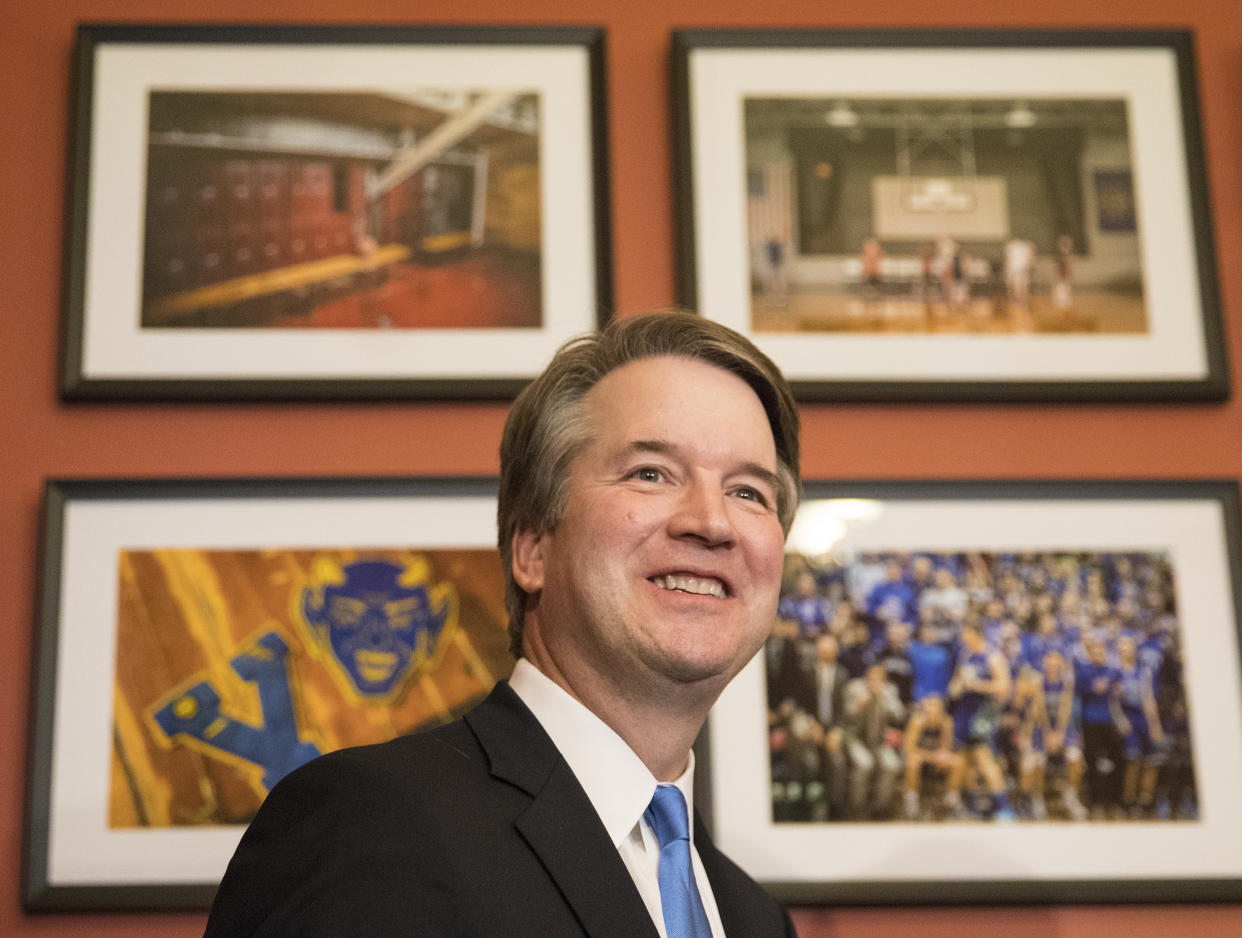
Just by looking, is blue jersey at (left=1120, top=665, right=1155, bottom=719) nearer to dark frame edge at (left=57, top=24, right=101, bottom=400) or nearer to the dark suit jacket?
the dark suit jacket

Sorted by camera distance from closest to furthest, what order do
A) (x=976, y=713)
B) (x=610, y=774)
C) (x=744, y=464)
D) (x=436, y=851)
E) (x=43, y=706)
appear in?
(x=436, y=851), (x=610, y=774), (x=744, y=464), (x=43, y=706), (x=976, y=713)

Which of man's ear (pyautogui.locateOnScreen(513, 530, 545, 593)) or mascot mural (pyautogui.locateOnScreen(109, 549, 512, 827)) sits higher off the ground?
man's ear (pyautogui.locateOnScreen(513, 530, 545, 593))

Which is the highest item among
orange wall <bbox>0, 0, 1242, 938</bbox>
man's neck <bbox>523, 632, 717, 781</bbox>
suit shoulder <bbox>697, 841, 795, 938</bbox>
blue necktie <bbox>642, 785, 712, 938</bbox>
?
orange wall <bbox>0, 0, 1242, 938</bbox>

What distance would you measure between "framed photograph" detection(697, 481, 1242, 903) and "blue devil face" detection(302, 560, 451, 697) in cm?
49

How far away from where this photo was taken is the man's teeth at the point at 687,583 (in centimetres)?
163

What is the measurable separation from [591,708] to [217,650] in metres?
0.81

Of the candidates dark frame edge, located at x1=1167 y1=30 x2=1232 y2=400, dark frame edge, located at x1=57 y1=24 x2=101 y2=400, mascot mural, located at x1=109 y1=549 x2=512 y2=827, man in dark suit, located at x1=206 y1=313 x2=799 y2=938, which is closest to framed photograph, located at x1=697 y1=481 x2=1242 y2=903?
dark frame edge, located at x1=1167 y1=30 x2=1232 y2=400

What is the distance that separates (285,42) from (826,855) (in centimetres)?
169

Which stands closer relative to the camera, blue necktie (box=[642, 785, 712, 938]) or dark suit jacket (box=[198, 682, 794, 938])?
dark suit jacket (box=[198, 682, 794, 938])

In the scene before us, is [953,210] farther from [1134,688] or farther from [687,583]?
[687,583]

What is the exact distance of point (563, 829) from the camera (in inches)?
56.2

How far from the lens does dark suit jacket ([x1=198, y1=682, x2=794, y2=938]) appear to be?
1.20m

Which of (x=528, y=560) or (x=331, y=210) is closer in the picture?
(x=528, y=560)

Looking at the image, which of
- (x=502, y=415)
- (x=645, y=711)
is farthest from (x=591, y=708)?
(x=502, y=415)
